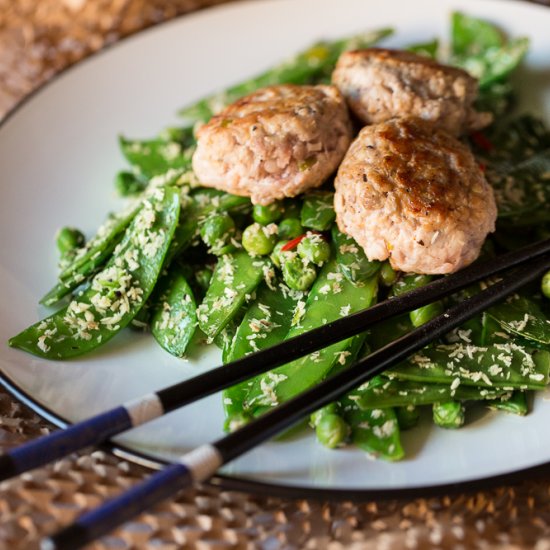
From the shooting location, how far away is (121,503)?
256 centimetres

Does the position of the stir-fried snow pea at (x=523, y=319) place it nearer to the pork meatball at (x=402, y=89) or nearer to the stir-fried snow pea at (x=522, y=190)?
the stir-fried snow pea at (x=522, y=190)

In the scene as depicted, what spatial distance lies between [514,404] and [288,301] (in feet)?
4.12

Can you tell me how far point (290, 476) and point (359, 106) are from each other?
2195 mm

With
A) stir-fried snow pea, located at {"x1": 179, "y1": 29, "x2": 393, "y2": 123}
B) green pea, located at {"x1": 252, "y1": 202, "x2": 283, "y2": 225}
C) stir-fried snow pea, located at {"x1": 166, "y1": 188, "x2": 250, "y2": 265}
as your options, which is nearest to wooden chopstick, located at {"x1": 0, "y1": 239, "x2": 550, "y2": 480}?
green pea, located at {"x1": 252, "y1": 202, "x2": 283, "y2": 225}

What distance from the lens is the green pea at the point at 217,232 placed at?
13.4ft

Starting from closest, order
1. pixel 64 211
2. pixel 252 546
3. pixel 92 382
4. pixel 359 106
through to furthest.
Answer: pixel 252 546, pixel 92 382, pixel 359 106, pixel 64 211

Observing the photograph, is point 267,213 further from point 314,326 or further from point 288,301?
point 314,326

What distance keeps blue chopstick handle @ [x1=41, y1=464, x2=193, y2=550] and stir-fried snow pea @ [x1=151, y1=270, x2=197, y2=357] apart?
1.27m

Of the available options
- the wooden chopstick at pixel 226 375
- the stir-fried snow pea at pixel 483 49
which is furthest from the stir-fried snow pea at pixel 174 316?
the stir-fried snow pea at pixel 483 49

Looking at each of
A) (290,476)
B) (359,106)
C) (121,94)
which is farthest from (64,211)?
(290,476)

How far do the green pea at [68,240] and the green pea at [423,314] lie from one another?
2141mm

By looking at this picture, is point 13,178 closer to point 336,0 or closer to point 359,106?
point 359,106

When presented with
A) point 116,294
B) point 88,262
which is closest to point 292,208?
point 116,294

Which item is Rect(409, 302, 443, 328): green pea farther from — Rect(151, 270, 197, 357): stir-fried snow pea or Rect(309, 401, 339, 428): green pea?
Rect(151, 270, 197, 357): stir-fried snow pea
